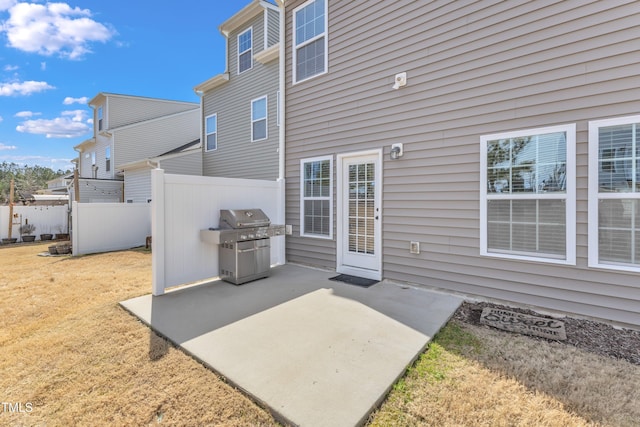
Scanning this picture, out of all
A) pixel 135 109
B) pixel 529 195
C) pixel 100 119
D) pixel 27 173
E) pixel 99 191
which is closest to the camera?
pixel 529 195

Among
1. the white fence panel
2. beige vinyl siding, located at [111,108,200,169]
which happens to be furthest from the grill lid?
beige vinyl siding, located at [111,108,200,169]

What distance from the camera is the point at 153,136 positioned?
15.0 meters

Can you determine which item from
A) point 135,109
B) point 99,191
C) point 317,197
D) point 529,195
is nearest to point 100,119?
point 135,109

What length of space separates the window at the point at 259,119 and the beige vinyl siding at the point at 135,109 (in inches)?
380

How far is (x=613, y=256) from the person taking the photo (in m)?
3.07

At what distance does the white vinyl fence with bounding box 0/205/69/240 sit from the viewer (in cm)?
1122

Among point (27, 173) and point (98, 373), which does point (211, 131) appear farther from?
point (27, 173)

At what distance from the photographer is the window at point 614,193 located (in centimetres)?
296

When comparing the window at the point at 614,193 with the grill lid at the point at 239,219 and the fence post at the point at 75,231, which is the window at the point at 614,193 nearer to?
the grill lid at the point at 239,219

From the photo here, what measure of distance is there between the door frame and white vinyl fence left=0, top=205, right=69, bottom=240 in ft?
42.6

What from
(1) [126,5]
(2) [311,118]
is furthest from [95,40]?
(2) [311,118]

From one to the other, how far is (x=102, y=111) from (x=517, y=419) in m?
19.6

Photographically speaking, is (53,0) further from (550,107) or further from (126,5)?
(550,107)

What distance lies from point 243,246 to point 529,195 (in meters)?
3.97
